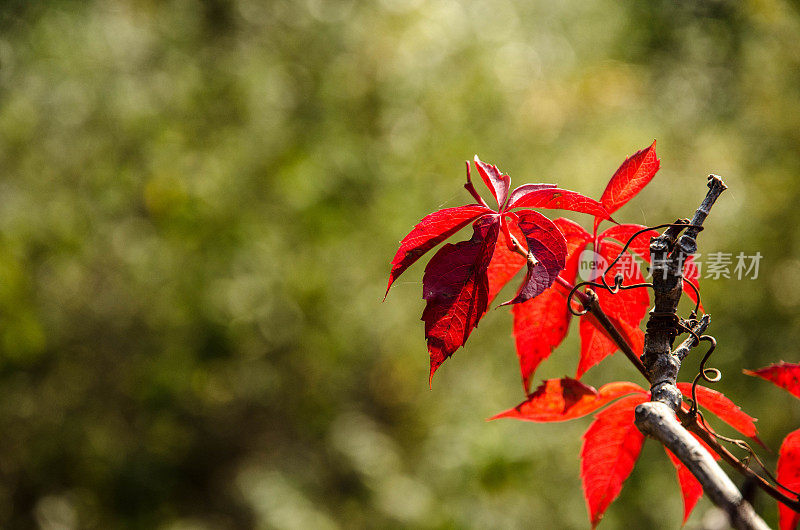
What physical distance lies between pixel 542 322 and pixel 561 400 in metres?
0.06

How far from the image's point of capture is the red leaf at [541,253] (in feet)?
1.08

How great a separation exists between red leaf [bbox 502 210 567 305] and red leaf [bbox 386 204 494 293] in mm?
36

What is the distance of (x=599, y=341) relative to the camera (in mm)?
449

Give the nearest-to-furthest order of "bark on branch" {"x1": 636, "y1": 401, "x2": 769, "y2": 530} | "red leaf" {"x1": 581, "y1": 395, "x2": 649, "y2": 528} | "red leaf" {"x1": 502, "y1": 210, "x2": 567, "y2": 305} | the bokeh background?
"bark on branch" {"x1": 636, "y1": 401, "x2": 769, "y2": 530}, "red leaf" {"x1": 502, "y1": 210, "x2": 567, "y2": 305}, "red leaf" {"x1": 581, "y1": 395, "x2": 649, "y2": 528}, the bokeh background

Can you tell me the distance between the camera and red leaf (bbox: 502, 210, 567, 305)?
330mm

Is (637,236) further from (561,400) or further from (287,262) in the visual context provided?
(287,262)

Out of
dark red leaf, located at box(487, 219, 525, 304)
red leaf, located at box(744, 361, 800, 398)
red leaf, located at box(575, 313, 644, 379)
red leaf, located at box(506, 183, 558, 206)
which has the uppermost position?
dark red leaf, located at box(487, 219, 525, 304)

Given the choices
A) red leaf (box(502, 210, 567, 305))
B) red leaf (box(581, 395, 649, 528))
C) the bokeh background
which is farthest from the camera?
the bokeh background

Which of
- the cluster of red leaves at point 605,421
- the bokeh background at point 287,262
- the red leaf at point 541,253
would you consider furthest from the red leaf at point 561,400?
the bokeh background at point 287,262

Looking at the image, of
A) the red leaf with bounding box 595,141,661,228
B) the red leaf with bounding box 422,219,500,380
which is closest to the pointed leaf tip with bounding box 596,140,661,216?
the red leaf with bounding box 595,141,661,228

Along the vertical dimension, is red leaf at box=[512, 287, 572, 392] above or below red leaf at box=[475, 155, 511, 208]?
below

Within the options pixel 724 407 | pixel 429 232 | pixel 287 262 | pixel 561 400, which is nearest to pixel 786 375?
pixel 724 407

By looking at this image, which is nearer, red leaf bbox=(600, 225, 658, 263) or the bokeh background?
red leaf bbox=(600, 225, 658, 263)

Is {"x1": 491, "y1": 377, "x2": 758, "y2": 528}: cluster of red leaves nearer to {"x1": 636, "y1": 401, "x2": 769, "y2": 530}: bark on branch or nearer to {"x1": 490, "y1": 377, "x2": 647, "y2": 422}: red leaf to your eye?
{"x1": 490, "y1": 377, "x2": 647, "y2": 422}: red leaf
